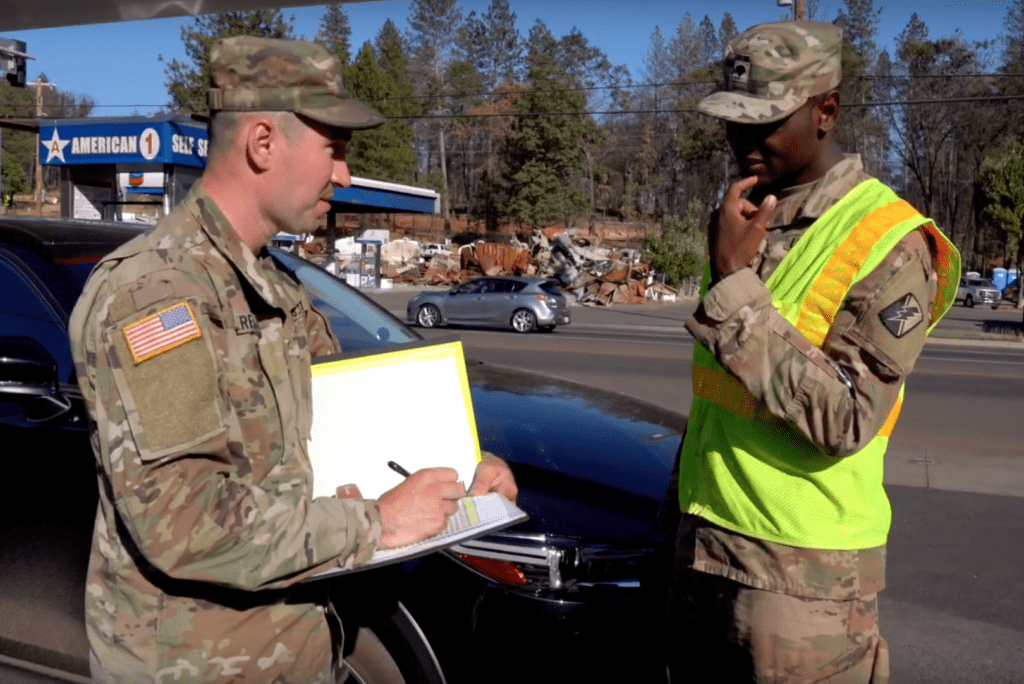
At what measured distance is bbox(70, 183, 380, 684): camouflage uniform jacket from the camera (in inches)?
59.4

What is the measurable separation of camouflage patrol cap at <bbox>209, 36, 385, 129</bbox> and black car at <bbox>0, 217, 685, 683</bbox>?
4.09 feet

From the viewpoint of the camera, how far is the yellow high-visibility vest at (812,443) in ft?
6.49

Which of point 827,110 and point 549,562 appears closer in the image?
point 827,110

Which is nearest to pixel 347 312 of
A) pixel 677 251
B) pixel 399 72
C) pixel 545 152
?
pixel 677 251

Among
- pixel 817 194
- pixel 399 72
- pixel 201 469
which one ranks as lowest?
pixel 201 469

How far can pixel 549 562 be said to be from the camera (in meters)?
2.93

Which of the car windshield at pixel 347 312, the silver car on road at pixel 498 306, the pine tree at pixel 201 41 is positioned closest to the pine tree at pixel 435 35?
the pine tree at pixel 201 41

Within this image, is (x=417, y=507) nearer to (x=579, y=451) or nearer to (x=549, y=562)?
(x=549, y=562)

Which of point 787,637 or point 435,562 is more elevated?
point 787,637

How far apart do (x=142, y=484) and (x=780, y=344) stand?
3.77ft

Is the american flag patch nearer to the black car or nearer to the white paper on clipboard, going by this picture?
the white paper on clipboard

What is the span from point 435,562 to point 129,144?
9.52 m

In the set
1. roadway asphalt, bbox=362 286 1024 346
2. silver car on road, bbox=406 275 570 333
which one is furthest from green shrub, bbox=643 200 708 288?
silver car on road, bbox=406 275 570 333

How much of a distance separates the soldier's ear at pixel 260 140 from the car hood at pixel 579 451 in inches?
63.1
